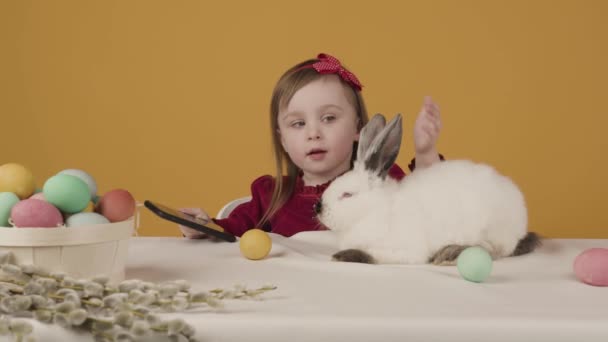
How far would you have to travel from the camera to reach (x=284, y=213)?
7.11ft

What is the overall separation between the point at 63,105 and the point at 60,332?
8.03 feet

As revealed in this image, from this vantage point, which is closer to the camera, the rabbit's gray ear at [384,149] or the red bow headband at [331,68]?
the rabbit's gray ear at [384,149]

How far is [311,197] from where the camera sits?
2.12 metres

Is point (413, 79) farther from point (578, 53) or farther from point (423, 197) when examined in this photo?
point (423, 197)

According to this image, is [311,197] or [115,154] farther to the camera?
[115,154]

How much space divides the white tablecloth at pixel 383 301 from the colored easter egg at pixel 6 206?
0.20 m

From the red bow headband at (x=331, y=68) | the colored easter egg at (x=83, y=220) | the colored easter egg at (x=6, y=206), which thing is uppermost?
the red bow headband at (x=331, y=68)

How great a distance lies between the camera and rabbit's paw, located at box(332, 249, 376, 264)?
1362mm

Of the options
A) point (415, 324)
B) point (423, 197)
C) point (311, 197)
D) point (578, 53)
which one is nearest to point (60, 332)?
point (415, 324)

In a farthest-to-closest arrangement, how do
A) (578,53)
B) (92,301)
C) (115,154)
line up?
(115,154) → (578,53) → (92,301)

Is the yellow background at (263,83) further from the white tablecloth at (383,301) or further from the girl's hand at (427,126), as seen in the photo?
the white tablecloth at (383,301)

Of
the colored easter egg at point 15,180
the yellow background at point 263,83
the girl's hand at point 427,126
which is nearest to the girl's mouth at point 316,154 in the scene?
the girl's hand at point 427,126

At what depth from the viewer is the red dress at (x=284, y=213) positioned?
2.10 m

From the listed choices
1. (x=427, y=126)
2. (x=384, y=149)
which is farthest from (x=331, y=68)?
(x=384, y=149)
